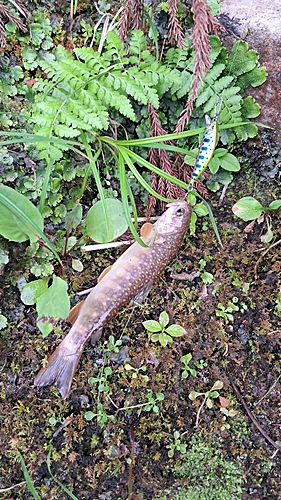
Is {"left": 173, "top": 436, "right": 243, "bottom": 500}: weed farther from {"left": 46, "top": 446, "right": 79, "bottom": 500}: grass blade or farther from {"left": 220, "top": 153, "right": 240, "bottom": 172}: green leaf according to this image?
{"left": 220, "top": 153, "right": 240, "bottom": 172}: green leaf

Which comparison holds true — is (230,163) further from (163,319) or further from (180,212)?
(163,319)

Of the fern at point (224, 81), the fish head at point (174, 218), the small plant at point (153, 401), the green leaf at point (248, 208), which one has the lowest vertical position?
the small plant at point (153, 401)

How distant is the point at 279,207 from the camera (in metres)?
2.97

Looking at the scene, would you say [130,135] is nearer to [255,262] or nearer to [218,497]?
[255,262]

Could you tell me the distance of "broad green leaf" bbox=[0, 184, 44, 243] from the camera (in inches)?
94.7

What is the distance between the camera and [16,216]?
2.46 meters

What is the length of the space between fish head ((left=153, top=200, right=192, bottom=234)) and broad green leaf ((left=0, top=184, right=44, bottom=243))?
0.76m

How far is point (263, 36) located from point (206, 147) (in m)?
0.96

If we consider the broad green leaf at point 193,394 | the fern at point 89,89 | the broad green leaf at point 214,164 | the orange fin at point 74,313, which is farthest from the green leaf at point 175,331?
the fern at point 89,89

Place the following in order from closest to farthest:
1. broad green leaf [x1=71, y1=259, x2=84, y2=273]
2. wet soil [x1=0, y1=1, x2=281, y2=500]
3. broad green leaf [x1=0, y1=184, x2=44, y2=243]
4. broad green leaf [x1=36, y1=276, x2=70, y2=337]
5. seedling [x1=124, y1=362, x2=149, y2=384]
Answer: broad green leaf [x1=0, y1=184, x2=44, y2=243] < broad green leaf [x1=36, y1=276, x2=70, y2=337] < wet soil [x1=0, y1=1, x2=281, y2=500] < seedling [x1=124, y1=362, x2=149, y2=384] < broad green leaf [x1=71, y1=259, x2=84, y2=273]

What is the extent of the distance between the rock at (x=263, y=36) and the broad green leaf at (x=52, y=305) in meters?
1.76

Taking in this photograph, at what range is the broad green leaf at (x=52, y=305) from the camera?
251cm

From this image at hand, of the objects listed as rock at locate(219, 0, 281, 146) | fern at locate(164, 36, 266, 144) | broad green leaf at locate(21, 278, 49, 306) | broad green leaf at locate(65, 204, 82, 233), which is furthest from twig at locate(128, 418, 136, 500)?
rock at locate(219, 0, 281, 146)

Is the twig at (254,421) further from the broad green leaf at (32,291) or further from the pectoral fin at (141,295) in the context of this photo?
the broad green leaf at (32,291)
